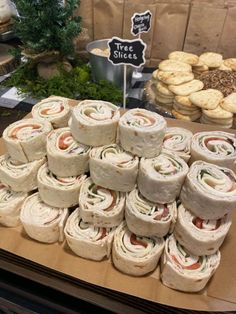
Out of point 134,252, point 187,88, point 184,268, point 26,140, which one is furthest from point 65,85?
point 184,268

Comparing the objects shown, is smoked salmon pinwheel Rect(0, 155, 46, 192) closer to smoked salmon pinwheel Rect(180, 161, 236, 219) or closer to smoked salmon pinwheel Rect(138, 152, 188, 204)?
smoked salmon pinwheel Rect(138, 152, 188, 204)

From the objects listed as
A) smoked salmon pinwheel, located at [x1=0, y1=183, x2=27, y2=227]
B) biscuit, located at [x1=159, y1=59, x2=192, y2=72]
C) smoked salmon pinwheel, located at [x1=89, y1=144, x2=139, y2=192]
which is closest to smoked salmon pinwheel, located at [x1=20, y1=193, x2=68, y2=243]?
smoked salmon pinwheel, located at [x1=0, y1=183, x2=27, y2=227]

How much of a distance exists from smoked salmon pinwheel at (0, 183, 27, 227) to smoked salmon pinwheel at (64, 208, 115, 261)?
10.9 inches

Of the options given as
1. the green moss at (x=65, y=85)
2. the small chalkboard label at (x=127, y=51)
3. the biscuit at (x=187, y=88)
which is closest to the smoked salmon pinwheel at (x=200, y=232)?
the small chalkboard label at (x=127, y=51)

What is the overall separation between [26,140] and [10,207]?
1.10 ft

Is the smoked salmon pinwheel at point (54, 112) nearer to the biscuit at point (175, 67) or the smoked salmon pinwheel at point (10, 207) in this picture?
the smoked salmon pinwheel at point (10, 207)

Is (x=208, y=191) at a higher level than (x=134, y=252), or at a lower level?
higher

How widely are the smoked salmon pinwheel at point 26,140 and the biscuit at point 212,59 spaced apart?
1.86 m

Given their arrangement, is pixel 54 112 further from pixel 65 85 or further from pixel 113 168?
pixel 65 85

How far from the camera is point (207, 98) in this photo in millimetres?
2166

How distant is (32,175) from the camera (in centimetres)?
139

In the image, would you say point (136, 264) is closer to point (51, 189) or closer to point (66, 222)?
point (66, 222)

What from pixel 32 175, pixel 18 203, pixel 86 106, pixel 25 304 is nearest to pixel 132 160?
pixel 86 106

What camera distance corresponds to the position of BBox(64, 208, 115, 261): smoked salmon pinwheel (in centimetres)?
126
